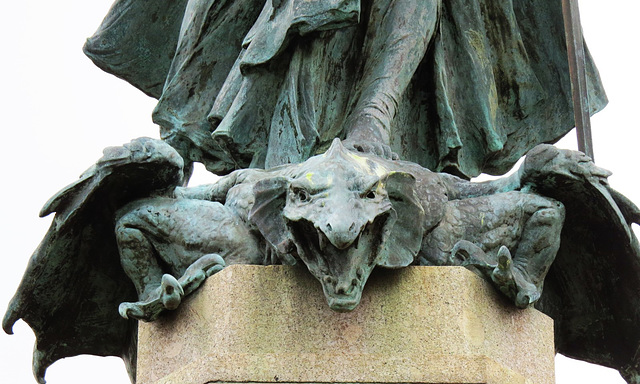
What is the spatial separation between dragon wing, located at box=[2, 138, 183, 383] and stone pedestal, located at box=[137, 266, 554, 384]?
1.79 feet

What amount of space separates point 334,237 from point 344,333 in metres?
0.42

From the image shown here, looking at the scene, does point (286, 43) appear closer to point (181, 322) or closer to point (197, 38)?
point (197, 38)

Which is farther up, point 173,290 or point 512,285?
point 173,290

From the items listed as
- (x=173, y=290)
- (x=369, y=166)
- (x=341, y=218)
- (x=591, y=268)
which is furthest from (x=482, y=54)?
(x=173, y=290)

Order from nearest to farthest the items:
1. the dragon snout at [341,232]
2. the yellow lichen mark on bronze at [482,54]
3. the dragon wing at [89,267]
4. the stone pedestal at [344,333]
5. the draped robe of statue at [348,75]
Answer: the dragon snout at [341,232], the stone pedestal at [344,333], the dragon wing at [89,267], the draped robe of statue at [348,75], the yellow lichen mark on bronze at [482,54]

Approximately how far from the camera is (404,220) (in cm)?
642

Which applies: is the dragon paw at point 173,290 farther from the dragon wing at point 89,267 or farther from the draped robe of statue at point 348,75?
the draped robe of statue at point 348,75

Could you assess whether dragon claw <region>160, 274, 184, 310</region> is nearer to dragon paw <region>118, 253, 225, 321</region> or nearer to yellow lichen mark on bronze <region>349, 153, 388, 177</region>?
dragon paw <region>118, 253, 225, 321</region>

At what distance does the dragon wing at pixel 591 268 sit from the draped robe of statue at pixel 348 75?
757 millimetres

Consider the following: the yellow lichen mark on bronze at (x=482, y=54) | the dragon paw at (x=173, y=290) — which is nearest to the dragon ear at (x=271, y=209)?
the dragon paw at (x=173, y=290)

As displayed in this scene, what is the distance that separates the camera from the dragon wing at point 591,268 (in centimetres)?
671

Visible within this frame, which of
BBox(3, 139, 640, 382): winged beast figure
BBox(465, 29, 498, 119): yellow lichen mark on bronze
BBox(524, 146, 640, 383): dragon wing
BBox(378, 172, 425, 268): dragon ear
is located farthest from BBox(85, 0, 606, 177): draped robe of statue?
BBox(524, 146, 640, 383): dragon wing

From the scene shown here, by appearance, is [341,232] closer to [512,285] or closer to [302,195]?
[302,195]

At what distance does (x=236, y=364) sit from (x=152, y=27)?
2.44 m
